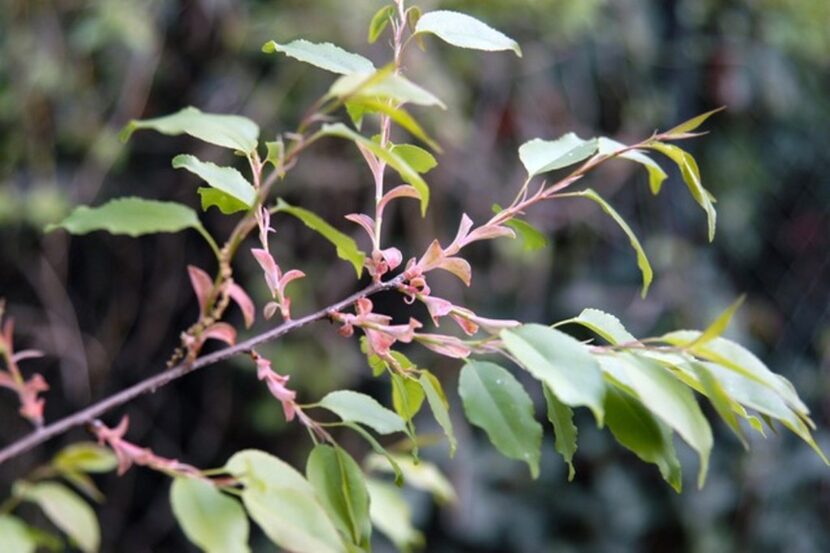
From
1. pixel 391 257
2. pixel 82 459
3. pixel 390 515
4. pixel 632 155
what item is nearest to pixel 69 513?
pixel 82 459

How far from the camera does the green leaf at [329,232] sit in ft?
1.13

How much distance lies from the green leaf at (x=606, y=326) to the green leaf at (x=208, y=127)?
160mm

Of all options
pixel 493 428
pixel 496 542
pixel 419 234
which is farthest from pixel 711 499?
pixel 493 428

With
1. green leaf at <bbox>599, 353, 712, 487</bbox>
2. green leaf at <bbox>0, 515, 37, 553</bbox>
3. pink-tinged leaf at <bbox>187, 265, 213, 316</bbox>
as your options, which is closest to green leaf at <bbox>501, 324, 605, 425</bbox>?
green leaf at <bbox>599, 353, 712, 487</bbox>

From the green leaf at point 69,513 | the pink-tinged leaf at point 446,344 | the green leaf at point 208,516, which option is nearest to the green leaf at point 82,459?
the green leaf at point 69,513

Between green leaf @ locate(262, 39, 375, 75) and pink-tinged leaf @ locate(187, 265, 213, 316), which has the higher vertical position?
green leaf @ locate(262, 39, 375, 75)

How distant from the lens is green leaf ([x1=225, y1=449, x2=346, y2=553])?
0.42m

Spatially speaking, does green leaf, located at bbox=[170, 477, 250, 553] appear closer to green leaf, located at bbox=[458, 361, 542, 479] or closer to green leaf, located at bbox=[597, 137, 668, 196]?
green leaf, located at bbox=[458, 361, 542, 479]

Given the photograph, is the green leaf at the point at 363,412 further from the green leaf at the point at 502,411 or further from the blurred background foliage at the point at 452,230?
the blurred background foliage at the point at 452,230

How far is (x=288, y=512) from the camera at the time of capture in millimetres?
426

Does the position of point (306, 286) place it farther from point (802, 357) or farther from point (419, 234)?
point (802, 357)

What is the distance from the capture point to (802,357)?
1877 millimetres

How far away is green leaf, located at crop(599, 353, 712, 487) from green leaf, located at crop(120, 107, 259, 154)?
0.16 metres

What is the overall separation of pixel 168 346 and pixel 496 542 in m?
0.63
